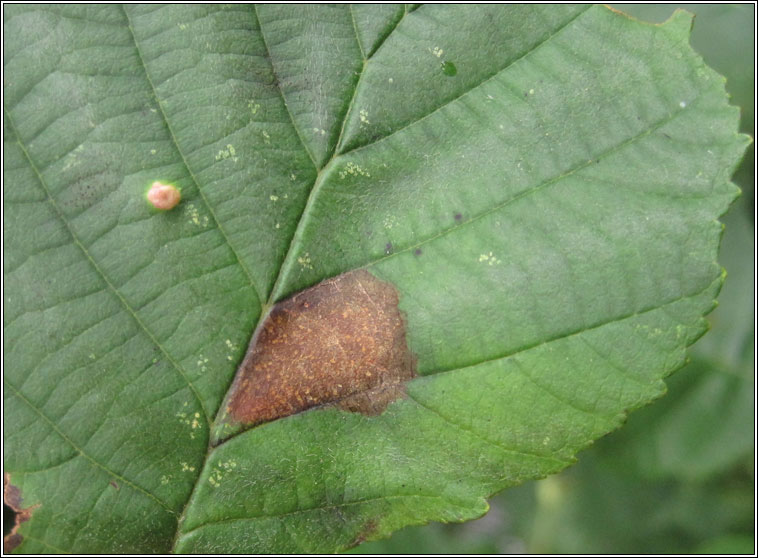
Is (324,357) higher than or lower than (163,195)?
lower

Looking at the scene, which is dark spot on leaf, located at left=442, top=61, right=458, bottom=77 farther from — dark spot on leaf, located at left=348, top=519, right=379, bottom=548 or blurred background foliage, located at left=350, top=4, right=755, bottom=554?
dark spot on leaf, located at left=348, top=519, right=379, bottom=548

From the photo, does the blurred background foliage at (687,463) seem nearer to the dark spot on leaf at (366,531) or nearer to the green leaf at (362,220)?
the dark spot on leaf at (366,531)

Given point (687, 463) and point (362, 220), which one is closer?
point (362, 220)

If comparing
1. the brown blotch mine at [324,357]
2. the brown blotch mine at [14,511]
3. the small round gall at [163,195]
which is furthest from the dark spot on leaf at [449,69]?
the brown blotch mine at [14,511]

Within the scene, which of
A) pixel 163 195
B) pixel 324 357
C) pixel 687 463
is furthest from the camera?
pixel 687 463

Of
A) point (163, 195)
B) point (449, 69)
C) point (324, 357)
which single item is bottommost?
point (324, 357)

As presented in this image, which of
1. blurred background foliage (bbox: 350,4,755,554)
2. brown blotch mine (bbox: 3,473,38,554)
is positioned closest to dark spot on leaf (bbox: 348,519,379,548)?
blurred background foliage (bbox: 350,4,755,554)

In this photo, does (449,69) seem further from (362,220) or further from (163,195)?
(163,195)

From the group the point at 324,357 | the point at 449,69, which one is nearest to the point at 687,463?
the point at 324,357
